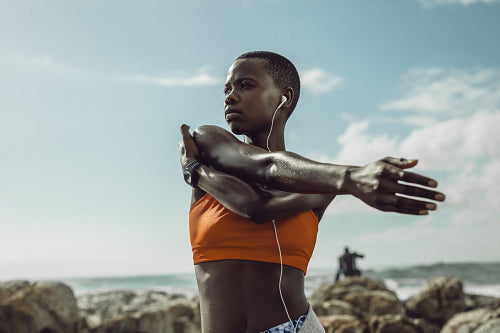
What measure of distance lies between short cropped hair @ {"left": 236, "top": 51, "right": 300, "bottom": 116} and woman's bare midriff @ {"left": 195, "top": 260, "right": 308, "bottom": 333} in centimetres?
81

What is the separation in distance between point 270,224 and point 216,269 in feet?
0.83

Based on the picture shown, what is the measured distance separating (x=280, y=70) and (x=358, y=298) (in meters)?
8.26

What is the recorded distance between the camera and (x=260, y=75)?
209 cm

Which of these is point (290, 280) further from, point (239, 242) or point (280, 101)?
point (280, 101)

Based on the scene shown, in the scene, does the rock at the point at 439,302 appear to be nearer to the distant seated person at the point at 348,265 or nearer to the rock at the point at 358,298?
the rock at the point at 358,298

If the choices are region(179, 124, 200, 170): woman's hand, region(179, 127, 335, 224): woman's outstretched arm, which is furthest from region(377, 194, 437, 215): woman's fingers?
region(179, 124, 200, 170): woman's hand

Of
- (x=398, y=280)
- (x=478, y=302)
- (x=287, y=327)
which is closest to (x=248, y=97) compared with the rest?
(x=287, y=327)

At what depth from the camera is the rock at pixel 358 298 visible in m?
8.55

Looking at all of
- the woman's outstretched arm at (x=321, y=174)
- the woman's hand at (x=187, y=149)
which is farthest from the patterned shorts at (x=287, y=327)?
the woman's hand at (x=187, y=149)

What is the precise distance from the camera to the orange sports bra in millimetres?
1807

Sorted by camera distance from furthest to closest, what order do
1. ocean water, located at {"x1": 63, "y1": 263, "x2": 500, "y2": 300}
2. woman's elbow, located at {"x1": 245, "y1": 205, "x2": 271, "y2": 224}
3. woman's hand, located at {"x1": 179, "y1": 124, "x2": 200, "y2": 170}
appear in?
ocean water, located at {"x1": 63, "y1": 263, "x2": 500, "y2": 300} < woman's hand, located at {"x1": 179, "y1": 124, "x2": 200, "y2": 170} < woman's elbow, located at {"x1": 245, "y1": 205, "x2": 271, "y2": 224}

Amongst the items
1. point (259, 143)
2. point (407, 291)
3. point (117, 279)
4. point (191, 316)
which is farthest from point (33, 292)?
point (117, 279)

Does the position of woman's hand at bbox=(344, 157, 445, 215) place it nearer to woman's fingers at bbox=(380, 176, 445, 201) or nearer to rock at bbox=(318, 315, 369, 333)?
woman's fingers at bbox=(380, 176, 445, 201)

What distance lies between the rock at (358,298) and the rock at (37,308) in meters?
3.87
